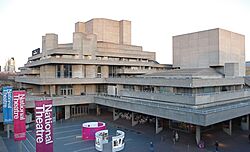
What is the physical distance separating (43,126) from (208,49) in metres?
44.0

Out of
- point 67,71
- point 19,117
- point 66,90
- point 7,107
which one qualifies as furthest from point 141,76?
point 19,117

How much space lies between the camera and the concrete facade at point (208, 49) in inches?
1916

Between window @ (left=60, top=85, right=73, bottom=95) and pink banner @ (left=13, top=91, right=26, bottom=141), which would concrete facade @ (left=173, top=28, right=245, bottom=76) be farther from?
pink banner @ (left=13, top=91, right=26, bottom=141)

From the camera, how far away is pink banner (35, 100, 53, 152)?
15.3 m

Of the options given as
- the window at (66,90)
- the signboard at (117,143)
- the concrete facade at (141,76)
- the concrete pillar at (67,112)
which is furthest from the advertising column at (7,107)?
the window at (66,90)

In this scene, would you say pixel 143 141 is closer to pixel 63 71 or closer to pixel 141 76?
pixel 141 76

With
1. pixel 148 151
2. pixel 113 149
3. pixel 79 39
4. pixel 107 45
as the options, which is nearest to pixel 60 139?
pixel 113 149

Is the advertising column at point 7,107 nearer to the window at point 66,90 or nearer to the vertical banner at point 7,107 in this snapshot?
the vertical banner at point 7,107

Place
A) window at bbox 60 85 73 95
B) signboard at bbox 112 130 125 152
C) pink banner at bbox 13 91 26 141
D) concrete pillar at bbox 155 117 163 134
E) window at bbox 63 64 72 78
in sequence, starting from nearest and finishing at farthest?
1. pink banner at bbox 13 91 26 141
2. signboard at bbox 112 130 125 152
3. concrete pillar at bbox 155 117 163 134
4. window at bbox 60 85 73 95
5. window at bbox 63 64 72 78

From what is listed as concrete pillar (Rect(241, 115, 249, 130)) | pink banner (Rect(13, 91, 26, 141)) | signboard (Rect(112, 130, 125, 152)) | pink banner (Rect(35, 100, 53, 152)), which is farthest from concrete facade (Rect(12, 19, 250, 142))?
pink banner (Rect(35, 100, 53, 152))

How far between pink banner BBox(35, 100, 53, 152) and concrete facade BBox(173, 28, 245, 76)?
42189mm

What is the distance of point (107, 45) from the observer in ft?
192

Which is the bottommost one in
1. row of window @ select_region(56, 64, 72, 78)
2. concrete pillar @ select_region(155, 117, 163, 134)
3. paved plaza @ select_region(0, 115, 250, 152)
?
paved plaza @ select_region(0, 115, 250, 152)

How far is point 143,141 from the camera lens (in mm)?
29016
